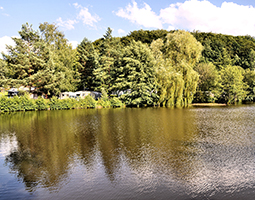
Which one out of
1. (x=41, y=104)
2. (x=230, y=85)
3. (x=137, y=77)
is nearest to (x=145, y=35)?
(x=230, y=85)

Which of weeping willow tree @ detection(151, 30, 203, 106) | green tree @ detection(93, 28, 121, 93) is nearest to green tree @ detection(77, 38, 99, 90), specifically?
green tree @ detection(93, 28, 121, 93)

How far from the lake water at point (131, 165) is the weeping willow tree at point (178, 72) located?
2855 cm

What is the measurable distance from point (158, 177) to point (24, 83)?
46.7 meters

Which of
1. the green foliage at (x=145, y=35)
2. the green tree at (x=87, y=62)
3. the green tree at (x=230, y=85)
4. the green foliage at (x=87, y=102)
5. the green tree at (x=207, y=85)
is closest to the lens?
the green foliage at (x=87, y=102)

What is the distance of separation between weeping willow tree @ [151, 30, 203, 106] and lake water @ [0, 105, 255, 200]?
28.6 meters

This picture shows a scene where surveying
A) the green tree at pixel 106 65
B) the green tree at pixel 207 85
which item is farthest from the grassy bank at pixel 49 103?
the green tree at pixel 207 85

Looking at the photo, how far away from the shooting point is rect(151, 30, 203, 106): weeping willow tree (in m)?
50.8

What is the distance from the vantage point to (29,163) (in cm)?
1460

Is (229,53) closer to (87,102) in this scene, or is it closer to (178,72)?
(178,72)

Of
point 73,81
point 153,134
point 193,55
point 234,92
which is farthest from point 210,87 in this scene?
point 153,134

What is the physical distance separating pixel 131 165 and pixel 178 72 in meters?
40.9

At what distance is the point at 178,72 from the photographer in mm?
51344

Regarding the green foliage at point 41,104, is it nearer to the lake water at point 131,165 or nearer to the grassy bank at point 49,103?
the grassy bank at point 49,103

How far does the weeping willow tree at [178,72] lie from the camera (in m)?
50.8
